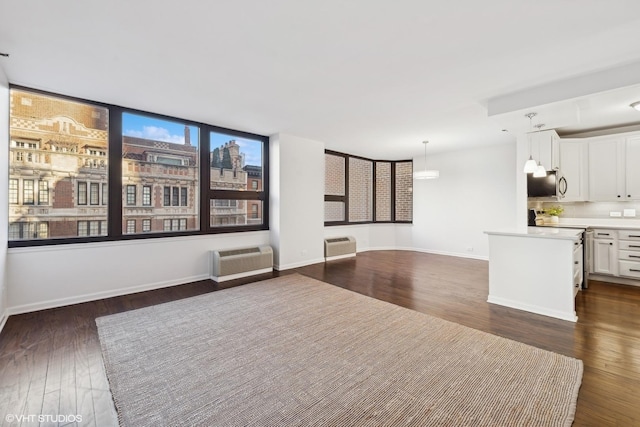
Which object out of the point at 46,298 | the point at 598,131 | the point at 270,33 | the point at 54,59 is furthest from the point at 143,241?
the point at 598,131

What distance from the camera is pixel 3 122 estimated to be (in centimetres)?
296

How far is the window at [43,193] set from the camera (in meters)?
3.47

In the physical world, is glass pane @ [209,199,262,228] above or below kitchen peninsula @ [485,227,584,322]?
above

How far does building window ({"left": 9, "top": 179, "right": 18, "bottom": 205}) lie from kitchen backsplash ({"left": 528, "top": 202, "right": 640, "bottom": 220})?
782 cm

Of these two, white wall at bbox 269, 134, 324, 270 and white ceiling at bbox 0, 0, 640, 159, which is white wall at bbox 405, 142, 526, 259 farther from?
white wall at bbox 269, 134, 324, 270

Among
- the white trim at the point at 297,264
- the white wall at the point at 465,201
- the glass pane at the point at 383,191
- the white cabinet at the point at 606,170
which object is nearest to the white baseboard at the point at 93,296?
the white trim at the point at 297,264

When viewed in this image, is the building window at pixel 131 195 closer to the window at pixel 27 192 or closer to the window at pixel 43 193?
the window at pixel 43 193

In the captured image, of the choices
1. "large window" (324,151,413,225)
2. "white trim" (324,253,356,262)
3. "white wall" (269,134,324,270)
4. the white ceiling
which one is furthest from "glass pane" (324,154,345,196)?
the white ceiling

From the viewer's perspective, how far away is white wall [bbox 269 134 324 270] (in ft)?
18.0

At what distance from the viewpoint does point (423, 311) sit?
3.26 metres

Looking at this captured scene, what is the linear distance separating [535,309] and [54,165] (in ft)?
20.4

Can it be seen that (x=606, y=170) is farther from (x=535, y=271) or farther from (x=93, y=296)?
(x=93, y=296)

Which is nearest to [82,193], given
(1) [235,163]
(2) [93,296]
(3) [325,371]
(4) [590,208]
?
(2) [93,296]

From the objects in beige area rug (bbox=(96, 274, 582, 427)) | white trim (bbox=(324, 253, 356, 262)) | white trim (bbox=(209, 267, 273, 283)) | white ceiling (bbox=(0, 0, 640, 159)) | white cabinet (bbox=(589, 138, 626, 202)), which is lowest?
beige area rug (bbox=(96, 274, 582, 427))
